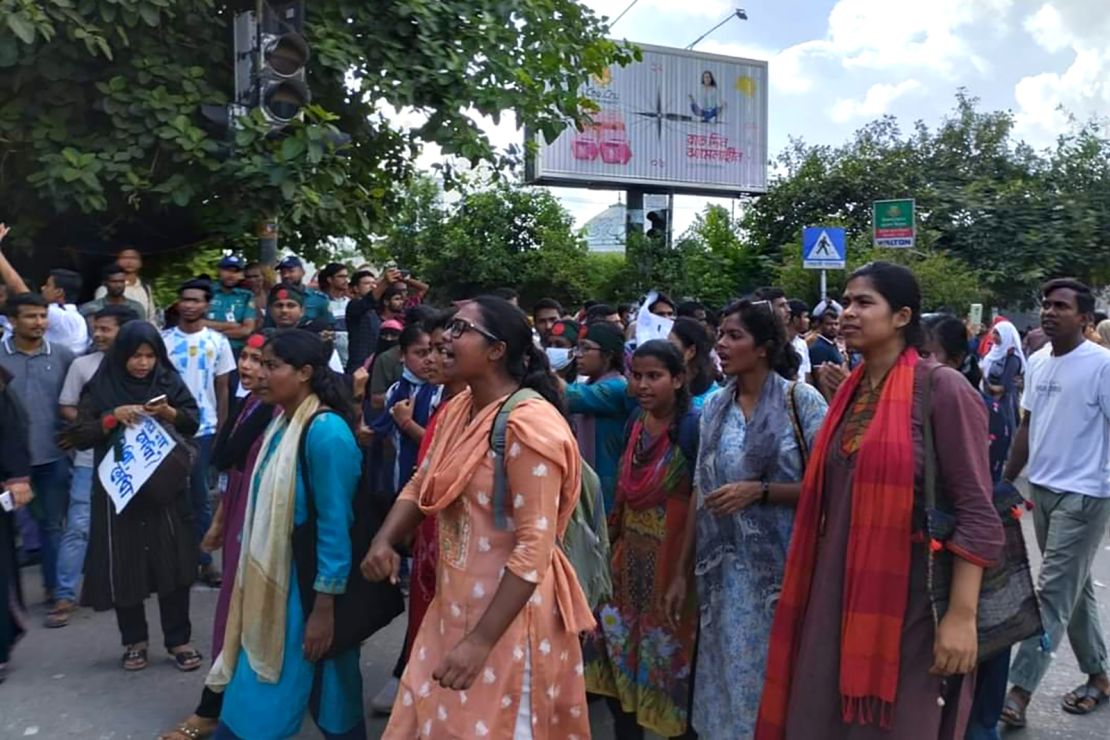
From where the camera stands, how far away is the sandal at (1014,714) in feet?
15.1

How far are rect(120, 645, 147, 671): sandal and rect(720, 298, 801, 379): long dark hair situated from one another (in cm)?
341

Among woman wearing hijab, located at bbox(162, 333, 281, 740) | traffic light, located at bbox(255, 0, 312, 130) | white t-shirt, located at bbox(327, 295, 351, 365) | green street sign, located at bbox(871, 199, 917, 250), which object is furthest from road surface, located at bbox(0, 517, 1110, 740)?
green street sign, located at bbox(871, 199, 917, 250)

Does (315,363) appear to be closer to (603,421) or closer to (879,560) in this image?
(603,421)

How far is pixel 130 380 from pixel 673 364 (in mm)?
2952

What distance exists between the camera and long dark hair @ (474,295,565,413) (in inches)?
117

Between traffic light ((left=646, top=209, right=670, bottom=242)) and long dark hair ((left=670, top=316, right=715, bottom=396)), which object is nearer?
long dark hair ((left=670, top=316, right=715, bottom=396))

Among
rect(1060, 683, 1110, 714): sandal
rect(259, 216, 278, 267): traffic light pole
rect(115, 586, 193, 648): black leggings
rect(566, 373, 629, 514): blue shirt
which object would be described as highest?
rect(259, 216, 278, 267): traffic light pole

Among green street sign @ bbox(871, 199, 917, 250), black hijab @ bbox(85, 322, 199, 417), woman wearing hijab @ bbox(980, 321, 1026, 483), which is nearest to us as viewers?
black hijab @ bbox(85, 322, 199, 417)

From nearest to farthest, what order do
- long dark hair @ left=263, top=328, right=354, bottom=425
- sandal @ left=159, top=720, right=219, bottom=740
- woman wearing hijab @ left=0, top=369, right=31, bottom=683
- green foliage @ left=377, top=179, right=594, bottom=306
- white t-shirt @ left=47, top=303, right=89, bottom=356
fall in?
long dark hair @ left=263, top=328, right=354, bottom=425
sandal @ left=159, top=720, right=219, bottom=740
woman wearing hijab @ left=0, top=369, right=31, bottom=683
white t-shirt @ left=47, top=303, right=89, bottom=356
green foliage @ left=377, top=179, right=594, bottom=306

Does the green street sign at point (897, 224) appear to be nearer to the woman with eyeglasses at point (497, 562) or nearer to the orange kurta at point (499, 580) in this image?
the woman with eyeglasses at point (497, 562)

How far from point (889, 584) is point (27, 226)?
26.3 feet

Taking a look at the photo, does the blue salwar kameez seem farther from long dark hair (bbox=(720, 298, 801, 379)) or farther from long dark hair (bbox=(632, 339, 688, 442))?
long dark hair (bbox=(720, 298, 801, 379))

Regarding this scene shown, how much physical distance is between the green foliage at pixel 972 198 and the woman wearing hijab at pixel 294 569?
1815 cm

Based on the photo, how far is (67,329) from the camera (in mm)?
7293
